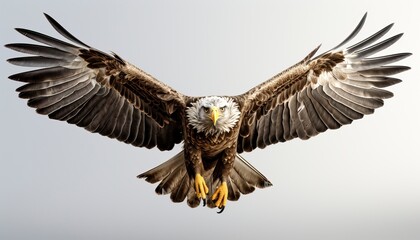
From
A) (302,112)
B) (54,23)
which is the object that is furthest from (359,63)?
(54,23)

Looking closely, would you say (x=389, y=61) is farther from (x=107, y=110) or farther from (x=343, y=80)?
(x=107, y=110)

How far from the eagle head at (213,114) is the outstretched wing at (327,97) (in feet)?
3.09

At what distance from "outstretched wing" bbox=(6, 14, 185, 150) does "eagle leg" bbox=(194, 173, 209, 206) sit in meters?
0.84

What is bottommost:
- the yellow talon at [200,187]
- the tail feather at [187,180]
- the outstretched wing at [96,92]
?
the yellow talon at [200,187]

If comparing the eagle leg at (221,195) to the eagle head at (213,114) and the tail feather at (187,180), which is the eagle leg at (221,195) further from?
the eagle head at (213,114)

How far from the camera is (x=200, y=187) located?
1036cm

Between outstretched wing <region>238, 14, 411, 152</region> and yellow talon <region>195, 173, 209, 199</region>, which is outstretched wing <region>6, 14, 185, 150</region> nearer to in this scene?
yellow talon <region>195, 173, 209, 199</region>

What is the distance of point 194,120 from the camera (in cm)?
1004

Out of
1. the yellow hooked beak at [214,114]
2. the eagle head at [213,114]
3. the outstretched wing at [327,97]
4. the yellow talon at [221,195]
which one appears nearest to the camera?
the yellow hooked beak at [214,114]

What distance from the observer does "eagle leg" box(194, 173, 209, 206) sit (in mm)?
10297

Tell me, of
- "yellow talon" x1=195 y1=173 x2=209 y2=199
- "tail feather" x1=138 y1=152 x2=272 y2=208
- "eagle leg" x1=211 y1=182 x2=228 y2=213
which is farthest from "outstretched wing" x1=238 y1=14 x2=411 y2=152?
"yellow talon" x1=195 y1=173 x2=209 y2=199

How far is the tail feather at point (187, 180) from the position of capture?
11195mm

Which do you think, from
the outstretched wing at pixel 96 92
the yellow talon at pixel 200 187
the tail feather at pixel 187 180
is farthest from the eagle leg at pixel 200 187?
the outstretched wing at pixel 96 92

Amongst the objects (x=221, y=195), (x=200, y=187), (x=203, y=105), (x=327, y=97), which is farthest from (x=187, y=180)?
(x=327, y=97)
